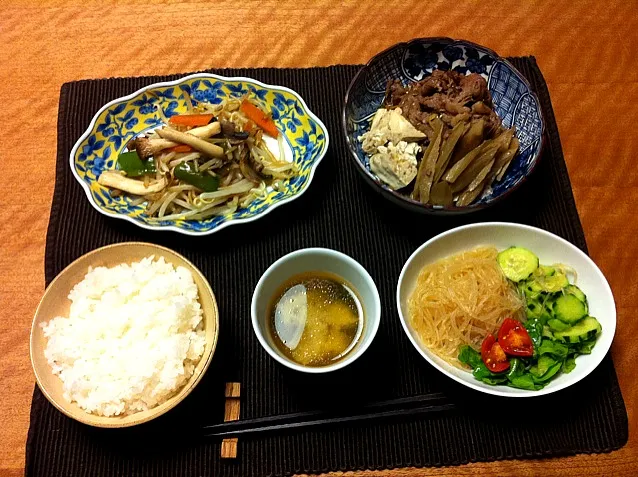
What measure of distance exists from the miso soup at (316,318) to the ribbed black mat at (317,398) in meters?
0.12

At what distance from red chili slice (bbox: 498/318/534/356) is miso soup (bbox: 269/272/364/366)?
50 cm

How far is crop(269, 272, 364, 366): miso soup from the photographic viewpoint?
5.77ft

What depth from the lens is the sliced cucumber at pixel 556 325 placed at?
5.82 feet

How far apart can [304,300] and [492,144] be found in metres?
0.99

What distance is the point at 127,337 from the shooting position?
1736mm

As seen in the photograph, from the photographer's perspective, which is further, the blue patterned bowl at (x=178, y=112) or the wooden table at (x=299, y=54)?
the wooden table at (x=299, y=54)

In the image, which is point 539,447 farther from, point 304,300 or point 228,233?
point 228,233

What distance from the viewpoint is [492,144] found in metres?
2.04

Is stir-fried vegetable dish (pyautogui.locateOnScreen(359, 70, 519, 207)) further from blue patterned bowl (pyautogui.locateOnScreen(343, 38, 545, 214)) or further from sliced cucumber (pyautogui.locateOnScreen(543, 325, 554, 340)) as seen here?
sliced cucumber (pyautogui.locateOnScreen(543, 325, 554, 340))

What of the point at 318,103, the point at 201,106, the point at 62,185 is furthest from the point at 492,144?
the point at 62,185

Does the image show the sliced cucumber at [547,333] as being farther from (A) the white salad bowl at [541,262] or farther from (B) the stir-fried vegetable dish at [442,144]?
(B) the stir-fried vegetable dish at [442,144]

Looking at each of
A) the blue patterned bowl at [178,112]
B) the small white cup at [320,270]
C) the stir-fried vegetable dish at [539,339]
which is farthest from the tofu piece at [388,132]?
the stir-fried vegetable dish at [539,339]

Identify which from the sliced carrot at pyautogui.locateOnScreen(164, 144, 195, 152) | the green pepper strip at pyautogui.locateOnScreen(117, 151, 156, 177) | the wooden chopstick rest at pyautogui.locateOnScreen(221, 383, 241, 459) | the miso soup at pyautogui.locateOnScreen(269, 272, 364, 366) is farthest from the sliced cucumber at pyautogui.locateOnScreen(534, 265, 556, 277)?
the green pepper strip at pyautogui.locateOnScreen(117, 151, 156, 177)

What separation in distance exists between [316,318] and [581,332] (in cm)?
93
